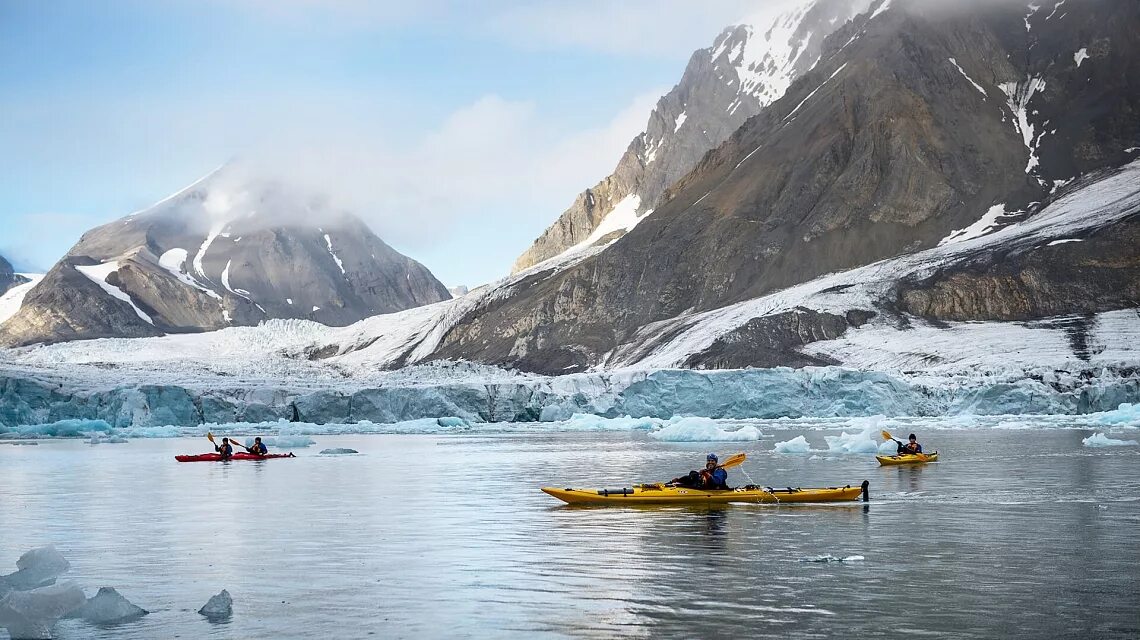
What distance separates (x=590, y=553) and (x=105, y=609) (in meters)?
9.83

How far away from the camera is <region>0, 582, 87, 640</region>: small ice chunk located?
17.9 metres

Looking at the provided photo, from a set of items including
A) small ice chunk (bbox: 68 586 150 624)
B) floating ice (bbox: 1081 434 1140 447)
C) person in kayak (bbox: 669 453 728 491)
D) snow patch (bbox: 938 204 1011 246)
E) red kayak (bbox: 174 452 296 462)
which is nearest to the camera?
small ice chunk (bbox: 68 586 150 624)

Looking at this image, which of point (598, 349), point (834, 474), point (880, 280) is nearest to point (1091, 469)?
point (834, 474)

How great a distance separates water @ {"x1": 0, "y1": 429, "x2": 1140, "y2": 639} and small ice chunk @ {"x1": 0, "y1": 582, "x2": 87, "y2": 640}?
290 millimetres

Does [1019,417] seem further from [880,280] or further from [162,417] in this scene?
[880,280]

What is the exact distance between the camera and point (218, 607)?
19.2 m

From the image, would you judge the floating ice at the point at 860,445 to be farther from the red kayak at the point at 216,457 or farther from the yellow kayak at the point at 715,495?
the red kayak at the point at 216,457

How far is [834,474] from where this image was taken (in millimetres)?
44781

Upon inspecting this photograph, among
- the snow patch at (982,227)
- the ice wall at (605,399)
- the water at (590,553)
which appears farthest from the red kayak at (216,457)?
the snow patch at (982,227)

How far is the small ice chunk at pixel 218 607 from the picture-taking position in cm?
1917

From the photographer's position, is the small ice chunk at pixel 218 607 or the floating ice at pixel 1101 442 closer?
the small ice chunk at pixel 218 607

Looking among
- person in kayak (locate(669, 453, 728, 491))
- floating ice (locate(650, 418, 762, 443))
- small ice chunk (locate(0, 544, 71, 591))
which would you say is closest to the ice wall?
floating ice (locate(650, 418, 762, 443))

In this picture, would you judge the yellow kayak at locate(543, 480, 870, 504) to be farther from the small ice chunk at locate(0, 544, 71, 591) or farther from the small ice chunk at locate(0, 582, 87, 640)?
the small ice chunk at locate(0, 582, 87, 640)

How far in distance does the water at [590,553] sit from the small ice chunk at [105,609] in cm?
40
